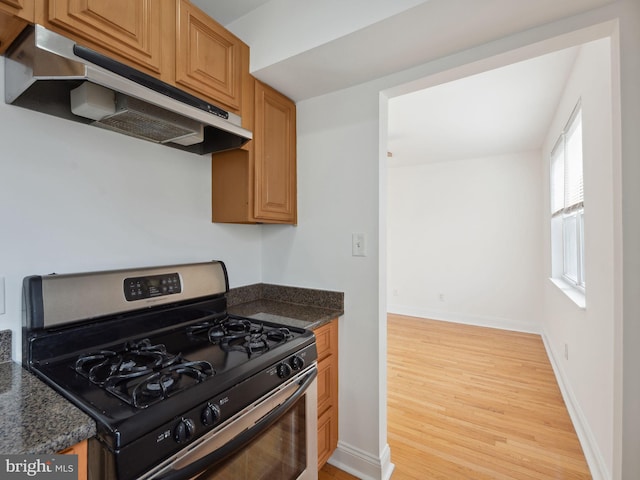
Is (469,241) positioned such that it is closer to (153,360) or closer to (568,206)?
(568,206)

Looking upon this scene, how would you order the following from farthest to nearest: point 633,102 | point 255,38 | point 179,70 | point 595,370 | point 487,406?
1. point 487,406
2. point 595,370
3. point 255,38
4. point 179,70
5. point 633,102

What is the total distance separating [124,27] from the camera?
3.59ft

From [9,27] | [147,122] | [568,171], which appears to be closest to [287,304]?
[147,122]

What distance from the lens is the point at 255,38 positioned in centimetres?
160

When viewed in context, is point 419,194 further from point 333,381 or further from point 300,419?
point 300,419

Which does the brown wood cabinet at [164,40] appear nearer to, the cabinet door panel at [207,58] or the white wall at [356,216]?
the cabinet door panel at [207,58]

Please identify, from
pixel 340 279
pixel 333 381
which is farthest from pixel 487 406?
pixel 340 279

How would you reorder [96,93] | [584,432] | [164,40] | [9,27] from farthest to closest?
[584,432]
[164,40]
[96,93]
[9,27]

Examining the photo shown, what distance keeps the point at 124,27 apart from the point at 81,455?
4.31 ft

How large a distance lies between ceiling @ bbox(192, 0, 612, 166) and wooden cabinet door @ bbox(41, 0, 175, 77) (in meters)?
0.48

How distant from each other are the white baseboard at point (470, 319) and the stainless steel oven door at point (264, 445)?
12.6ft

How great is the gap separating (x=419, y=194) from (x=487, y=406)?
3296 millimetres

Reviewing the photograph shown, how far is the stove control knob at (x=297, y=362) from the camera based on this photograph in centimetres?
122

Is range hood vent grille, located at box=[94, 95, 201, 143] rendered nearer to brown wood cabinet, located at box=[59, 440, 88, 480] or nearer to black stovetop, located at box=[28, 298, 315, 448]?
black stovetop, located at box=[28, 298, 315, 448]
